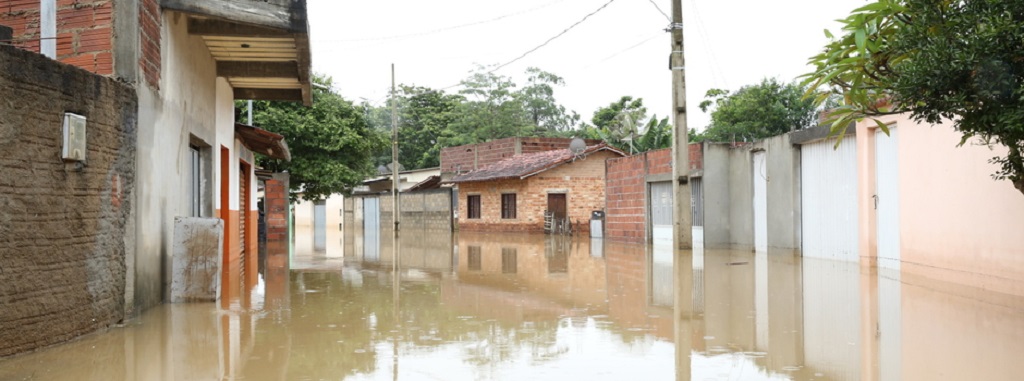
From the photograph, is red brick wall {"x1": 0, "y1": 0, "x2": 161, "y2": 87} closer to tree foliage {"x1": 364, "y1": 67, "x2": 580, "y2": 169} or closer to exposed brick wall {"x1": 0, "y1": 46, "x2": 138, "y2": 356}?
exposed brick wall {"x1": 0, "y1": 46, "x2": 138, "y2": 356}

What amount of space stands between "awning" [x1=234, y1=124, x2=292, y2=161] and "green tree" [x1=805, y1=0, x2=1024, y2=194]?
39.7 feet

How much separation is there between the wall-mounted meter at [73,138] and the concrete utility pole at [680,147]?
43.6 feet

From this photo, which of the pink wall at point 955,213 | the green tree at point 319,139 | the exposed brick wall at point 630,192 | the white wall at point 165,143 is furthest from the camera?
the green tree at point 319,139

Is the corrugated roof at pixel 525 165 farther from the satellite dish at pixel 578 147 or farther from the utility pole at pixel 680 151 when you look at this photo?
the utility pole at pixel 680 151

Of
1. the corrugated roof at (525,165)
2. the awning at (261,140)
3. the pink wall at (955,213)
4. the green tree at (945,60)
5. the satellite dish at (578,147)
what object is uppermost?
the satellite dish at (578,147)

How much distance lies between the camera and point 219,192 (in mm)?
15188

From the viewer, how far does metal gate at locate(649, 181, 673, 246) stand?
23.6m

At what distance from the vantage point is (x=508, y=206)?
1470 inches

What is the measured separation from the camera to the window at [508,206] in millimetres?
36969

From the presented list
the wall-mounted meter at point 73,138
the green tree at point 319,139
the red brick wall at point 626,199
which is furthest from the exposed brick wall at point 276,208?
the wall-mounted meter at point 73,138

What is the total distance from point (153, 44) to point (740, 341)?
21.2 ft

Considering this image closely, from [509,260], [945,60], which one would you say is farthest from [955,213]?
[509,260]

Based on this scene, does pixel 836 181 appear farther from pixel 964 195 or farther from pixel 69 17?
pixel 69 17

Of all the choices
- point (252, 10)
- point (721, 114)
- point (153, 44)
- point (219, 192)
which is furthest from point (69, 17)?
point (721, 114)
